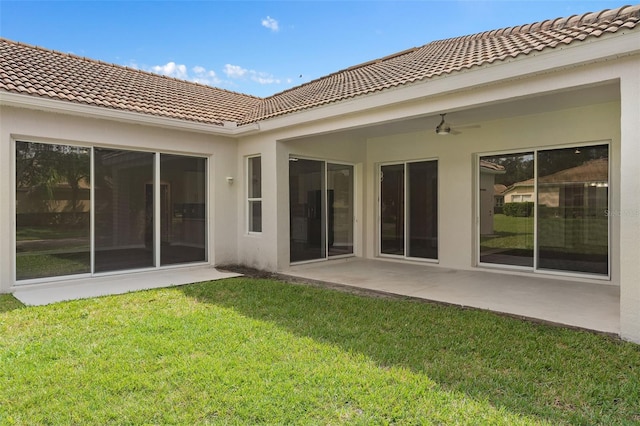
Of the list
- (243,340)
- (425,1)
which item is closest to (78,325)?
(243,340)

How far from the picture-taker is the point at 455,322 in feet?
20.4

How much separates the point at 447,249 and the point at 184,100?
9218 mm

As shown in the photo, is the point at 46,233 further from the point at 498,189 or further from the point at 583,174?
the point at 583,174

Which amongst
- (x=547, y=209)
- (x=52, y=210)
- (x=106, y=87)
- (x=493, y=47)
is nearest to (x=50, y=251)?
(x=52, y=210)

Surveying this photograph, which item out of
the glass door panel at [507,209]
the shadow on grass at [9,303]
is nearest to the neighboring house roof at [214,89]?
the glass door panel at [507,209]

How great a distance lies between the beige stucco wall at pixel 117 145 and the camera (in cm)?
822

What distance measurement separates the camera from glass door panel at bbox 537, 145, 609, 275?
9016 mm

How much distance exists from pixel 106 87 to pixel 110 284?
17.7 ft

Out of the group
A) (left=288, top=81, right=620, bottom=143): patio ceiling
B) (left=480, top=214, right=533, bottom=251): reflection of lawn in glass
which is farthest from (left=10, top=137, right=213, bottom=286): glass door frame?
(left=480, top=214, right=533, bottom=251): reflection of lawn in glass

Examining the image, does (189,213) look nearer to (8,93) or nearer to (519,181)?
(8,93)

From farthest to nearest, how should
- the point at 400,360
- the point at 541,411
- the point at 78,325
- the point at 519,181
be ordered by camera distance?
the point at 519,181
the point at 78,325
the point at 400,360
the point at 541,411

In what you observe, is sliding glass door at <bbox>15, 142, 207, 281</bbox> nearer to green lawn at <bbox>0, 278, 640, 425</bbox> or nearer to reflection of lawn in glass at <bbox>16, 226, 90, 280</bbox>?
reflection of lawn in glass at <bbox>16, 226, 90, 280</bbox>

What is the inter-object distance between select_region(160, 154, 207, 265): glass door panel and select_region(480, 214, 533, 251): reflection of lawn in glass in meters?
8.01

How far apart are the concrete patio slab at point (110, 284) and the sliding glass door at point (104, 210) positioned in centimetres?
28
